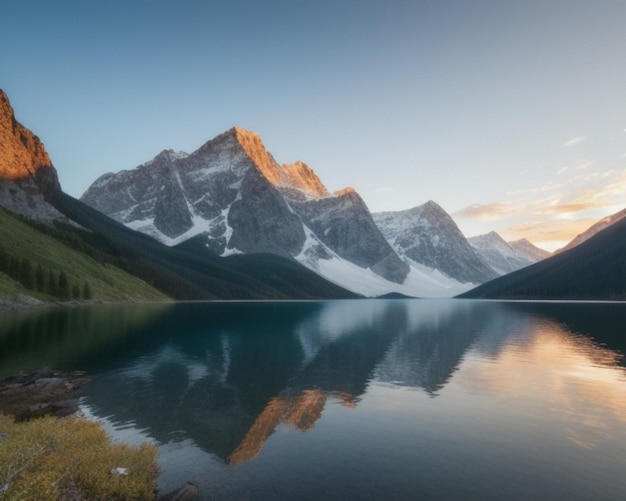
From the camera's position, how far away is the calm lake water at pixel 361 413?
25781 mm

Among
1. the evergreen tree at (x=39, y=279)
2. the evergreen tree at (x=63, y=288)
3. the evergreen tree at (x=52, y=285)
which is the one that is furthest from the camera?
the evergreen tree at (x=63, y=288)

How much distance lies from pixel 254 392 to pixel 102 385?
18.2m

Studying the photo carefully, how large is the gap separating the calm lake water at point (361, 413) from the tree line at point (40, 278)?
81.1 m

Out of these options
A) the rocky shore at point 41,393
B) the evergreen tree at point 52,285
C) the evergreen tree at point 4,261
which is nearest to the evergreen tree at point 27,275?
the evergreen tree at point 4,261

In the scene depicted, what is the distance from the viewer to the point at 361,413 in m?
40.2

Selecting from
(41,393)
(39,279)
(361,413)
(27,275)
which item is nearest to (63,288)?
(39,279)

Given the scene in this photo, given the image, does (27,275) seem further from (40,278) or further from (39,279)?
(40,278)

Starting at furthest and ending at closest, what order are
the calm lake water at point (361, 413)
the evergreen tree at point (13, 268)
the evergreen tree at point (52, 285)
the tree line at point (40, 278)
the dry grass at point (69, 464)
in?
1. the evergreen tree at point (52, 285)
2. the tree line at point (40, 278)
3. the evergreen tree at point (13, 268)
4. the calm lake water at point (361, 413)
5. the dry grass at point (69, 464)

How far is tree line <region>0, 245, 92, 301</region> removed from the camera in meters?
154

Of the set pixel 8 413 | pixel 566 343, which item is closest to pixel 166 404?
pixel 8 413

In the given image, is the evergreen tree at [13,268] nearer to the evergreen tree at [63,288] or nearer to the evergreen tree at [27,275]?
the evergreen tree at [27,275]

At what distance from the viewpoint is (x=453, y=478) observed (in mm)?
26000

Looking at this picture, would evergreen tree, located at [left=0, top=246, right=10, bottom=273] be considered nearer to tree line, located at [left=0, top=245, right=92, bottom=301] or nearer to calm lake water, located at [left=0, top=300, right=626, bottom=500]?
tree line, located at [left=0, top=245, right=92, bottom=301]

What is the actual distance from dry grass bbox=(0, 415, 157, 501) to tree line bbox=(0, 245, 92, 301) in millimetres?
149593
